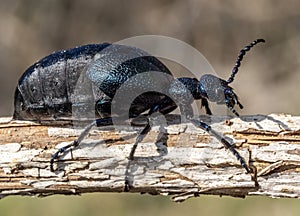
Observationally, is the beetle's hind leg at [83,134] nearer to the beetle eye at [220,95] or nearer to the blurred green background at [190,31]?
the beetle eye at [220,95]

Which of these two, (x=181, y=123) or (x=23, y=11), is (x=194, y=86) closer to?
(x=181, y=123)

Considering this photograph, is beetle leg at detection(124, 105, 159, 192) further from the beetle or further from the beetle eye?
the beetle eye

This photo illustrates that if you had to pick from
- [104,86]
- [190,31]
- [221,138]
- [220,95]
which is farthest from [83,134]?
[190,31]

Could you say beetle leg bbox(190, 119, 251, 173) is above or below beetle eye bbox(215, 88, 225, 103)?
below

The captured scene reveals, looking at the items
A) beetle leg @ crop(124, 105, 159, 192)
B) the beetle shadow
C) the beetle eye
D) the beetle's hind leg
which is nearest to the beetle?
the beetle eye

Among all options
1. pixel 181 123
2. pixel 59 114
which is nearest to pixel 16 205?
pixel 59 114

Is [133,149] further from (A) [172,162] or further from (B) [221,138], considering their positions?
(B) [221,138]
